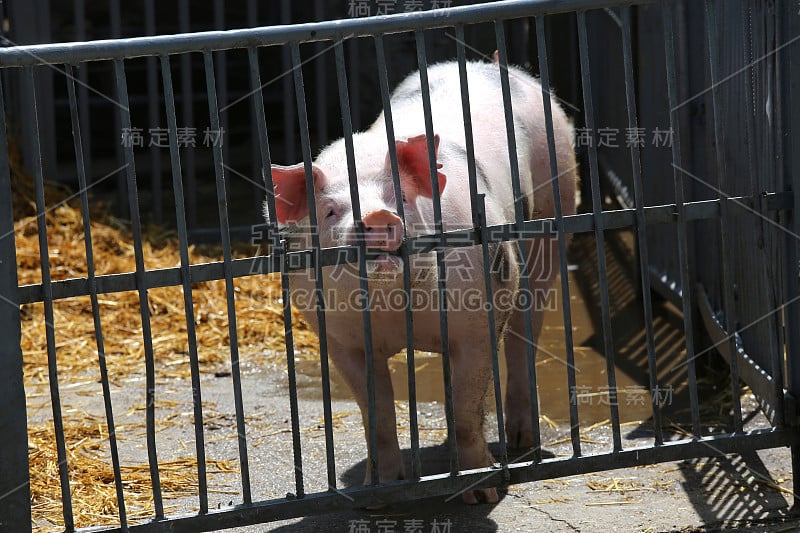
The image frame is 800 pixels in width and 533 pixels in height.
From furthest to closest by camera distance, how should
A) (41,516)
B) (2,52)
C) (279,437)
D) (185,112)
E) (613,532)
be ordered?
(185,112) < (279,437) < (41,516) < (613,532) < (2,52)

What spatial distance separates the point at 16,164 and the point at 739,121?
620 cm

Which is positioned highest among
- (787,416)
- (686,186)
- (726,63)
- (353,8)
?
(353,8)

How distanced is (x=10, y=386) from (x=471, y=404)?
1.50m

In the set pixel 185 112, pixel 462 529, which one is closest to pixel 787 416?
pixel 462 529

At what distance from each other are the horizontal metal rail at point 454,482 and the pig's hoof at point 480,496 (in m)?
0.42

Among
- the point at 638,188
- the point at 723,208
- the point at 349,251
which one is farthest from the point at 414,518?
the point at 723,208

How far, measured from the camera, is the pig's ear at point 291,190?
3.38 m

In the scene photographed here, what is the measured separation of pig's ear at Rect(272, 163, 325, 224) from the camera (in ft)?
11.1

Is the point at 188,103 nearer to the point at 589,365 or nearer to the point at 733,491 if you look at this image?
the point at 589,365

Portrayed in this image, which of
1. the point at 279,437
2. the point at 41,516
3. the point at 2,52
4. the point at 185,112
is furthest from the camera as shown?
the point at 185,112

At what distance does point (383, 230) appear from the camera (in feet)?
10.3

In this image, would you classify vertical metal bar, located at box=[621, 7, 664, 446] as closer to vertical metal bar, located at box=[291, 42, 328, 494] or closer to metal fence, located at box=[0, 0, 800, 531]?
metal fence, located at box=[0, 0, 800, 531]

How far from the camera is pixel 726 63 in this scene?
4160 mm

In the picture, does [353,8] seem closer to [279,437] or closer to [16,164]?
[16,164]
